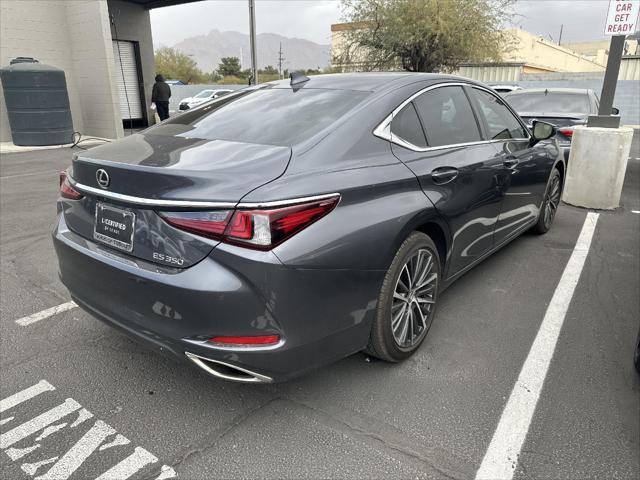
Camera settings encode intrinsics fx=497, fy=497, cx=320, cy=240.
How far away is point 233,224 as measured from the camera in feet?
6.67

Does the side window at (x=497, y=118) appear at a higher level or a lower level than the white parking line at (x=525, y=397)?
higher

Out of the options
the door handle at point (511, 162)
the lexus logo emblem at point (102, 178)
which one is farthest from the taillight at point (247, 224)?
the door handle at point (511, 162)

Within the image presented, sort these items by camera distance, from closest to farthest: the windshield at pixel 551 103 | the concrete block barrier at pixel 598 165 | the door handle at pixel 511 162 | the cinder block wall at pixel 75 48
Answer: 1. the door handle at pixel 511 162
2. the concrete block barrier at pixel 598 165
3. the windshield at pixel 551 103
4. the cinder block wall at pixel 75 48

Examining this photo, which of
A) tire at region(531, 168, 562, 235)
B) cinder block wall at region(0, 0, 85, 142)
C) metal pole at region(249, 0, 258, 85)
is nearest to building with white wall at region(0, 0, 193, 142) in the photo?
cinder block wall at region(0, 0, 85, 142)

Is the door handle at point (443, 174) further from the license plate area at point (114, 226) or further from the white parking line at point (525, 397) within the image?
the license plate area at point (114, 226)

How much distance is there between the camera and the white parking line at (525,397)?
2.19 metres

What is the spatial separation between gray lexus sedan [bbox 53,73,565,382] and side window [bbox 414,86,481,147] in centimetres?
2

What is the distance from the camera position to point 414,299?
9.55ft

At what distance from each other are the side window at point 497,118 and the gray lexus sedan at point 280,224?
2.11ft

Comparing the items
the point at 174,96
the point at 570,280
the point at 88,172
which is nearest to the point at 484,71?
the point at 174,96

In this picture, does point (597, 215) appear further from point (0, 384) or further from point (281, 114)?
point (0, 384)

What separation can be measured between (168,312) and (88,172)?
0.88m

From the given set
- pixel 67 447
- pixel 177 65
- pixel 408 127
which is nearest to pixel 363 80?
pixel 408 127

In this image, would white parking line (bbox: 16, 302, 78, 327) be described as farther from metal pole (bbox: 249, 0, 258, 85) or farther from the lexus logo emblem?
metal pole (bbox: 249, 0, 258, 85)
